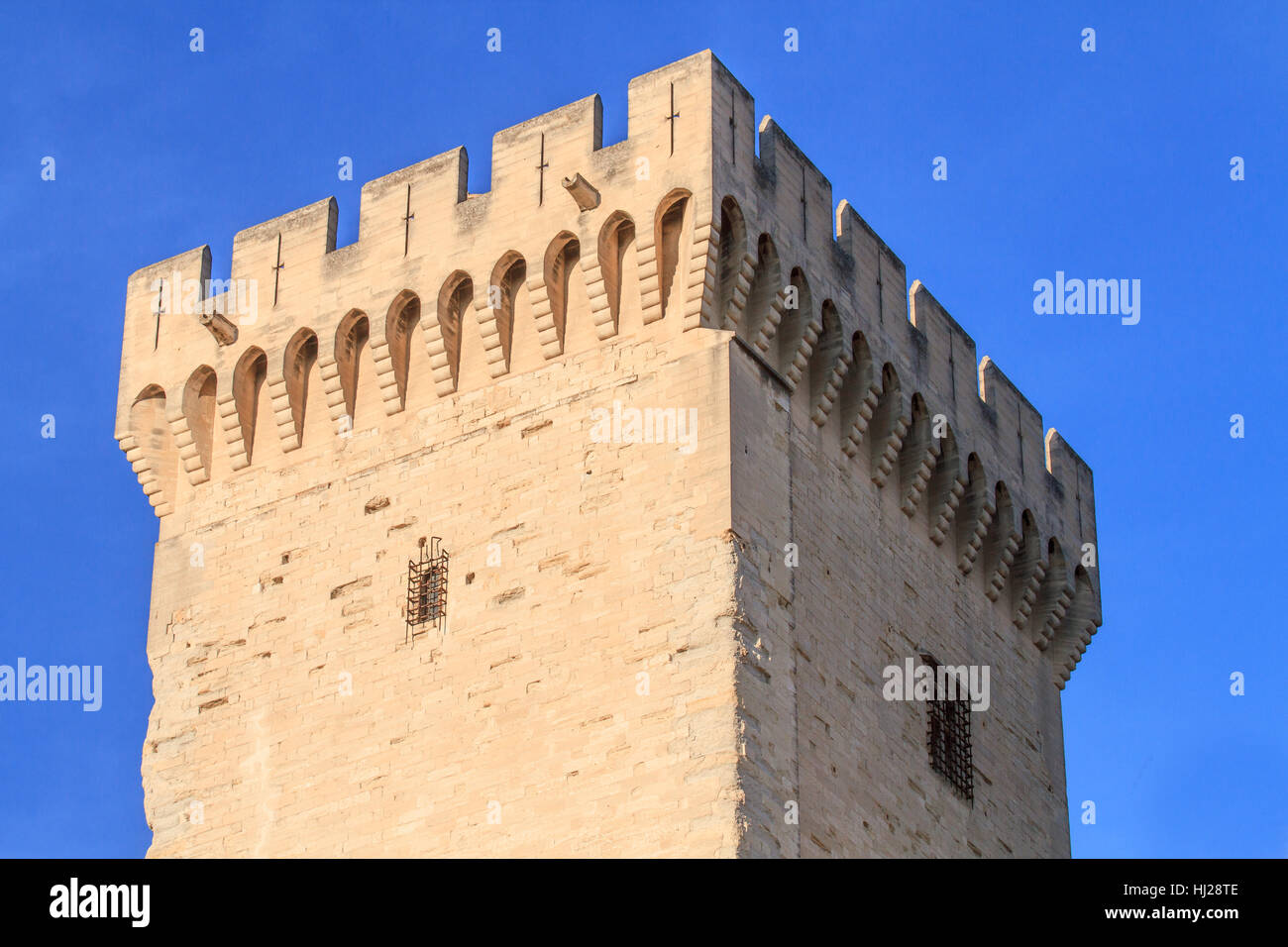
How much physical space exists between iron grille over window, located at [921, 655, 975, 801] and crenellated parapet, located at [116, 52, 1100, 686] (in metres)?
1.58

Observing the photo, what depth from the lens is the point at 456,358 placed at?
22922 millimetres

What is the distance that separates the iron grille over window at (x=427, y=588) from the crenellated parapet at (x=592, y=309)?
1521mm

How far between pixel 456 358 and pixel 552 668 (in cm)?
331

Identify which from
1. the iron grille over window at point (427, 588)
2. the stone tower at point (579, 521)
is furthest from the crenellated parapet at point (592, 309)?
the iron grille over window at point (427, 588)

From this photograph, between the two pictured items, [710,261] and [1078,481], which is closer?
[710,261]

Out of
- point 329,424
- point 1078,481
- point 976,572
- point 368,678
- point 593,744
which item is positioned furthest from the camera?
point 1078,481

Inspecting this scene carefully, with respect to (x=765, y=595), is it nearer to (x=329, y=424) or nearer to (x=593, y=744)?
(x=593, y=744)

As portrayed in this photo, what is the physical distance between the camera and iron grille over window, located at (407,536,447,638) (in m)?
21.8

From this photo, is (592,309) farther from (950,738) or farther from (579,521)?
(950,738)

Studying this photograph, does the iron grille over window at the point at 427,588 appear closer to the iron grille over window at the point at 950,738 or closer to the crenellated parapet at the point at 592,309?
the crenellated parapet at the point at 592,309

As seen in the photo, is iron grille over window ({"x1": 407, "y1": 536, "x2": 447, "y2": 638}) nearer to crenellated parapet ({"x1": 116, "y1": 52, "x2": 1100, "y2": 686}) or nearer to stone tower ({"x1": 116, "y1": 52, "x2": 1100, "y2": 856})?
stone tower ({"x1": 116, "y1": 52, "x2": 1100, "y2": 856})

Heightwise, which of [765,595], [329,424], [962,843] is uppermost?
[329,424]

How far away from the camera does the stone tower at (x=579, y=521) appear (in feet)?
67.4

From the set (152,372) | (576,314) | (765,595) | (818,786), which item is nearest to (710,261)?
(576,314)
